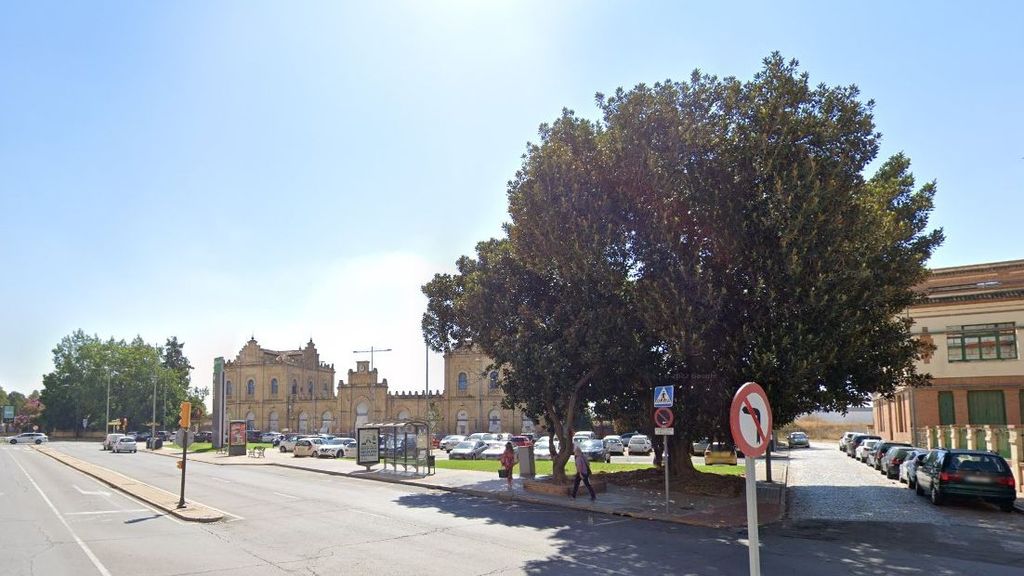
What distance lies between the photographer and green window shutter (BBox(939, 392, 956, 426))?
40.1m

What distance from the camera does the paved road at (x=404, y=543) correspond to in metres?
11.2

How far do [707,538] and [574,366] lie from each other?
9005 mm

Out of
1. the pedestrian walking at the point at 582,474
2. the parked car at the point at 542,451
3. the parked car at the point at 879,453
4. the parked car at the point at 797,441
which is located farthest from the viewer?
the parked car at the point at 797,441

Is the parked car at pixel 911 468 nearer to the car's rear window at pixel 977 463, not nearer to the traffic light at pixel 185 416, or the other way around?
the car's rear window at pixel 977 463

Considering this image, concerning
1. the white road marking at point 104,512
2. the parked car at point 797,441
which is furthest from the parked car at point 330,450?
the parked car at point 797,441

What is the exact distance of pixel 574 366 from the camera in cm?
2273

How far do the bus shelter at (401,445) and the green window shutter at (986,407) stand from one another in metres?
30.1

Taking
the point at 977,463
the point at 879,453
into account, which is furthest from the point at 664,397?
the point at 879,453

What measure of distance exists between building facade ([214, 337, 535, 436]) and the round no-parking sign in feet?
231

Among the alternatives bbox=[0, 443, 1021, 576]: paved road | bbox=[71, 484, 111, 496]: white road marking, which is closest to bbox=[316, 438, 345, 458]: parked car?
bbox=[71, 484, 111, 496]: white road marking

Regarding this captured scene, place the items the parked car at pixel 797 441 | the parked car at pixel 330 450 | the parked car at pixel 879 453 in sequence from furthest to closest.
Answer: the parked car at pixel 797 441 → the parked car at pixel 330 450 → the parked car at pixel 879 453

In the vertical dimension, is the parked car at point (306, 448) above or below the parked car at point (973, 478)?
below

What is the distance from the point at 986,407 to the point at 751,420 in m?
41.5

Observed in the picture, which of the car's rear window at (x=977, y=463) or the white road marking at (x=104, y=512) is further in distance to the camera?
the car's rear window at (x=977, y=463)
